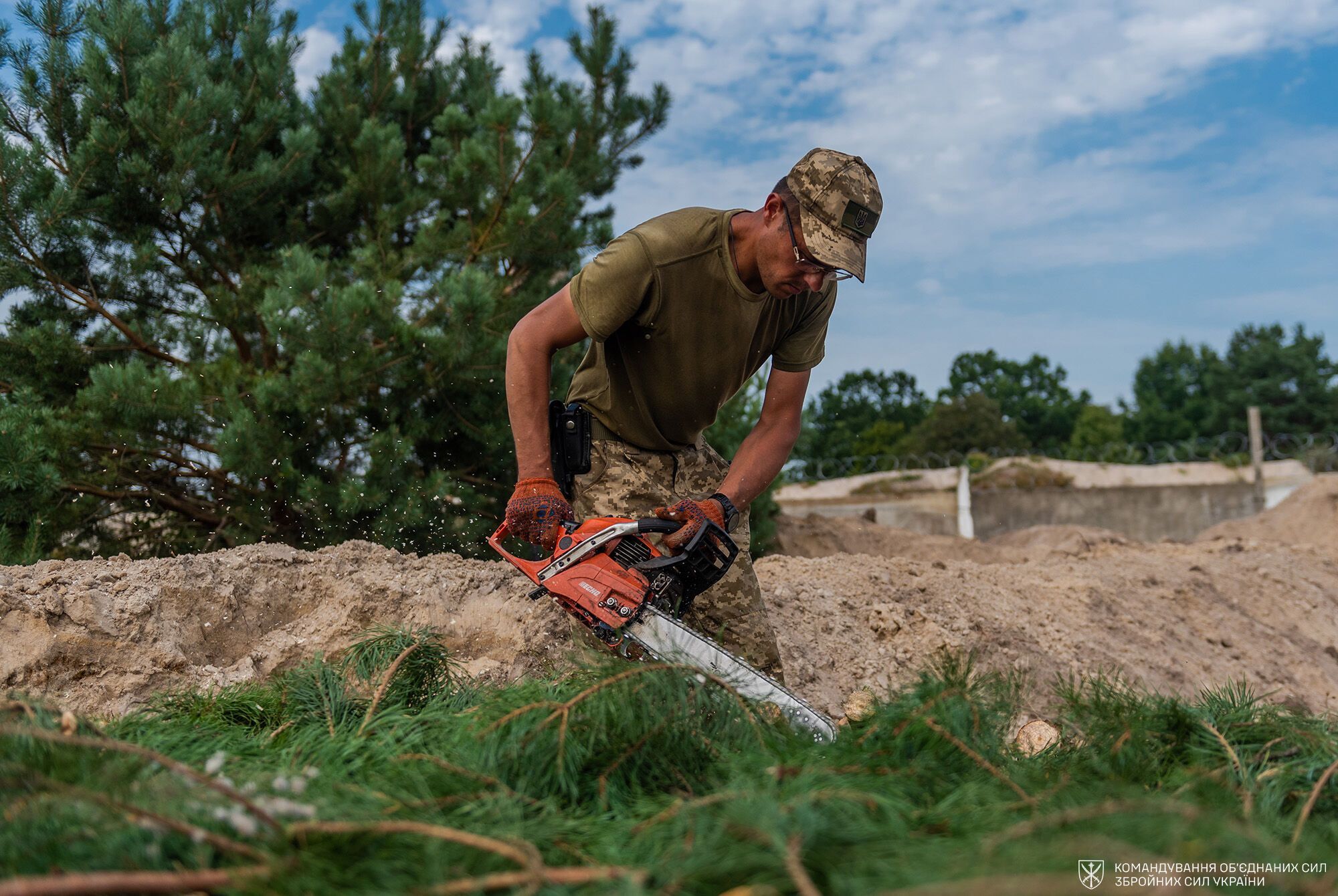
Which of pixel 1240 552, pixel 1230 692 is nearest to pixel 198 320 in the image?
pixel 1230 692

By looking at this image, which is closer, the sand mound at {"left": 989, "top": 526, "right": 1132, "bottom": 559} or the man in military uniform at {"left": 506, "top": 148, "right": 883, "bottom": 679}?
the man in military uniform at {"left": 506, "top": 148, "right": 883, "bottom": 679}

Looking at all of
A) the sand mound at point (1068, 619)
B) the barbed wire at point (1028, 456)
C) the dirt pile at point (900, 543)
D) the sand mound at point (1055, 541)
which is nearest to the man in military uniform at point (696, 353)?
the sand mound at point (1068, 619)

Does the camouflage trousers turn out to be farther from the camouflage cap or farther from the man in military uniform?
the camouflage cap

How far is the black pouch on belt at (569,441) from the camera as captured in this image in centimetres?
303

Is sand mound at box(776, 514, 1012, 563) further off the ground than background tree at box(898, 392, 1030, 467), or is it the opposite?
background tree at box(898, 392, 1030, 467)

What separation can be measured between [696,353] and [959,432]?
76.8 feet

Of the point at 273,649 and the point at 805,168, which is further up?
the point at 805,168

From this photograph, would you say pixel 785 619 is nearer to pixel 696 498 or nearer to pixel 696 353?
pixel 696 498

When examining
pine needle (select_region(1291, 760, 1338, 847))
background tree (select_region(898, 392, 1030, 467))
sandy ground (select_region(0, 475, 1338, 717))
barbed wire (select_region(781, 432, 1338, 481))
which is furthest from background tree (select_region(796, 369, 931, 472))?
pine needle (select_region(1291, 760, 1338, 847))

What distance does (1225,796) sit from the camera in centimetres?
107

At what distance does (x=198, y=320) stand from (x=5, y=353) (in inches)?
41.7

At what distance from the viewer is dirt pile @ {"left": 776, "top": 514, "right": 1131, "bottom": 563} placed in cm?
916

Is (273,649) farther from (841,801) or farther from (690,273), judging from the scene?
(841,801)

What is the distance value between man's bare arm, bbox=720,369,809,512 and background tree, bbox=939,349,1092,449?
31593 mm
